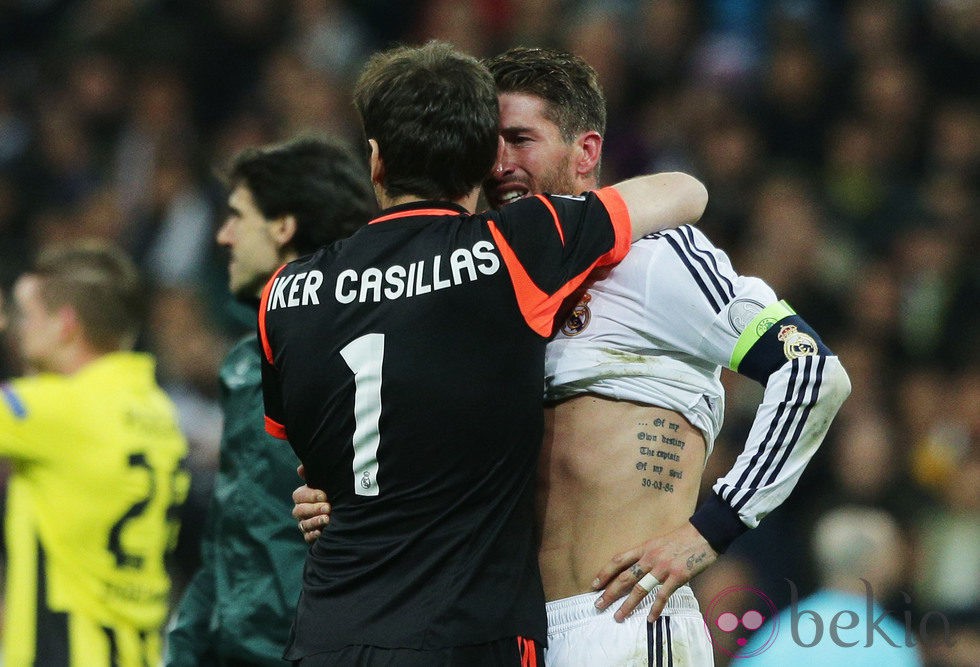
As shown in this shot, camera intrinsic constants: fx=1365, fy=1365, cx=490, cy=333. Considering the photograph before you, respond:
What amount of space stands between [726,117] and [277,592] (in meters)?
6.01

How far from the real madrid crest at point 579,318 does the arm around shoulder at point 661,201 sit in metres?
0.22

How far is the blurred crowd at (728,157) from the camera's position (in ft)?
23.7

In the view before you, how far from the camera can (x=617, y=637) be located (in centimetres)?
301

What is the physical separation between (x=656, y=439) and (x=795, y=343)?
39 centimetres

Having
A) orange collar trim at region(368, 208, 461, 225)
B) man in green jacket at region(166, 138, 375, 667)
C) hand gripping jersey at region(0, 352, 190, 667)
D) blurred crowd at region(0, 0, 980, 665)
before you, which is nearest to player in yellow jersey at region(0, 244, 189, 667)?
hand gripping jersey at region(0, 352, 190, 667)

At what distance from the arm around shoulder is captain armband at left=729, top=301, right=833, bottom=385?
28cm

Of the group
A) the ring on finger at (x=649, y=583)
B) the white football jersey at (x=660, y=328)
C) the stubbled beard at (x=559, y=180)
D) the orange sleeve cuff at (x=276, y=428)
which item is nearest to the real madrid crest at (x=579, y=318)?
the white football jersey at (x=660, y=328)

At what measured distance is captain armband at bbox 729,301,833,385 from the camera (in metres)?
2.93

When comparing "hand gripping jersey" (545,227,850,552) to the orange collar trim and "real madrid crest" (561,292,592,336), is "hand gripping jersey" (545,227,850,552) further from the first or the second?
the orange collar trim

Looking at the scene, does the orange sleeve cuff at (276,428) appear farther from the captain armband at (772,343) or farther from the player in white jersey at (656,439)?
the captain armband at (772,343)

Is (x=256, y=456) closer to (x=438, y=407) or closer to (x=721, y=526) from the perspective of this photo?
(x=438, y=407)

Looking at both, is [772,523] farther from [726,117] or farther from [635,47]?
[635,47]

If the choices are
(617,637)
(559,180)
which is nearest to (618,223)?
(559,180)

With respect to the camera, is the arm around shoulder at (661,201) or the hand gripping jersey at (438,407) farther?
the arm around shoulder at (661,201)
